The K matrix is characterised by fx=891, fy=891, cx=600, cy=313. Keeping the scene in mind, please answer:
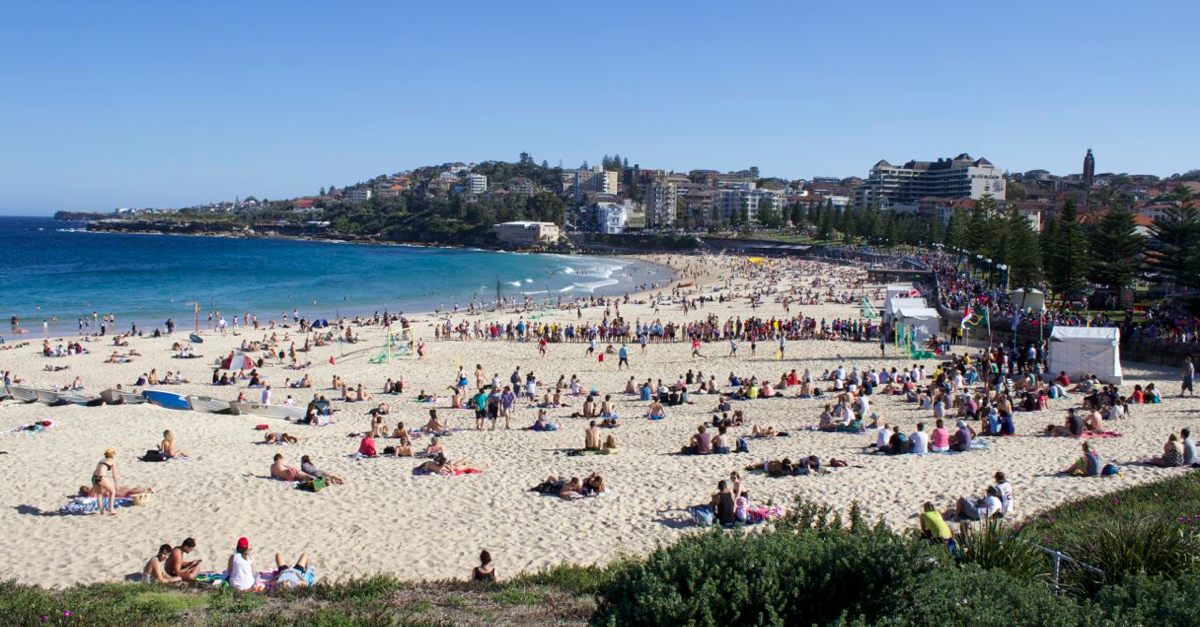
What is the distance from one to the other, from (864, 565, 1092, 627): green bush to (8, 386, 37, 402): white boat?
17.4 m

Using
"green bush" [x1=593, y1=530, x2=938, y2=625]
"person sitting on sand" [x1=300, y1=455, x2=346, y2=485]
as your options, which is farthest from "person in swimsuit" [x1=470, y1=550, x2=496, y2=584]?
"person sitting on sand" [x1=300, y1=455, x2=346, y2=485]

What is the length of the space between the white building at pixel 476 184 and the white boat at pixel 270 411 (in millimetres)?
160633

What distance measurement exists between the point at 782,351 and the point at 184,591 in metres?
18.0

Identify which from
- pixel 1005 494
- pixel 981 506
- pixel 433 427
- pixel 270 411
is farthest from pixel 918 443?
pixel 270 411

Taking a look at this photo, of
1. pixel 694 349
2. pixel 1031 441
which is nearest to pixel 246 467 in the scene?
pixel 1031 441

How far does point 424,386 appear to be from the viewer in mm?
19875

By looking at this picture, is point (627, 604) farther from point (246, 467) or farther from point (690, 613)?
point (246, 467)

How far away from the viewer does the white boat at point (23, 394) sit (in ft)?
55.6

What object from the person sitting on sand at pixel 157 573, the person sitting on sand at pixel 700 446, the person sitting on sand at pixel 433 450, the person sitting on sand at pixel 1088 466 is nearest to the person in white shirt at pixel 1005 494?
the person sitting on sand at pixel 1088 466

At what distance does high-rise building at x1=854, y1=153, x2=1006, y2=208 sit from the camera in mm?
105938

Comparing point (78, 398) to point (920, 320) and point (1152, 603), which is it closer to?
point (1152, 603)

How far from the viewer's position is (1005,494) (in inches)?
360

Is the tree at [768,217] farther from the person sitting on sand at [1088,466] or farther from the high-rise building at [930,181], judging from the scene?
the person sitting on sand at [1088,466]

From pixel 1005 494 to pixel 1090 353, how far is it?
9197mm
